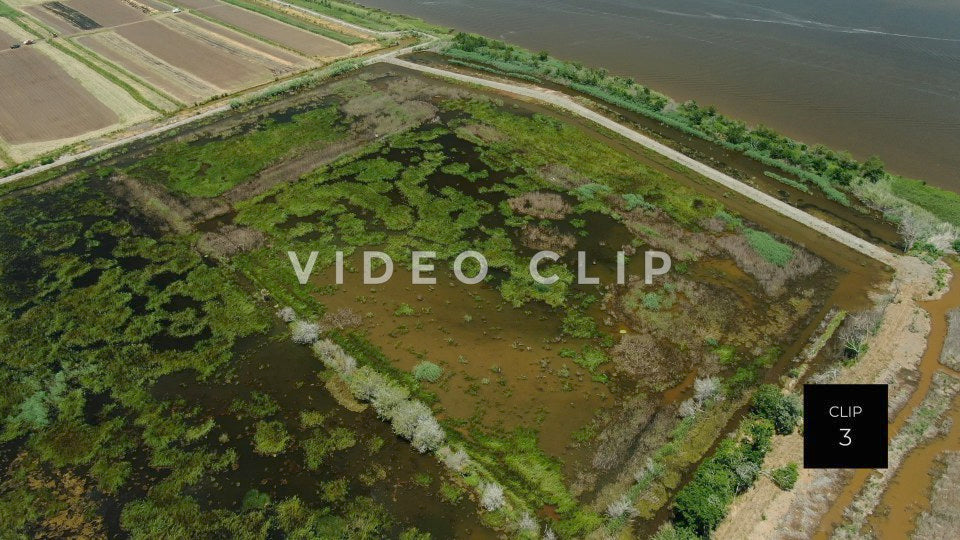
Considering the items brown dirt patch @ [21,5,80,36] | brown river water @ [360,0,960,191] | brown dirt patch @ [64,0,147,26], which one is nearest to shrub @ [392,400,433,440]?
brown river water @ [360,0,960,191]

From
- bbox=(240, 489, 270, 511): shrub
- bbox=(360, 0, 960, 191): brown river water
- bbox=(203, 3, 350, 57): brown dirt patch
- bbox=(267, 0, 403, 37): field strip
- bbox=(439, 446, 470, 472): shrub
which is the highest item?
bbox=(360, 0, 960, 191): brown river water

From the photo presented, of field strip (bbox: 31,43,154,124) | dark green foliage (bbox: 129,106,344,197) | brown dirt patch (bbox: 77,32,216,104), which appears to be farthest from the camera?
brown dirt patch (bbox: 77,32,216,104)

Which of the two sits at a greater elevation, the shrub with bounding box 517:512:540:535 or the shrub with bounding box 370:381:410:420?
the shrub with bounding box 370:381:410:420

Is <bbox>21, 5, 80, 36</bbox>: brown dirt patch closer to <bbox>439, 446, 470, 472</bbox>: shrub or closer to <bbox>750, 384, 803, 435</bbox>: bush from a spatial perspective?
<bbox>439, 446, 470, 472</bbox>: shrub

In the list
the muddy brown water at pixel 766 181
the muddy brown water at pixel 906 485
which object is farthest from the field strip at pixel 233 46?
the muddy brown water at pixel 906 485

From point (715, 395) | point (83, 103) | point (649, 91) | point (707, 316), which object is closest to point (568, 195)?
point (707, 316)

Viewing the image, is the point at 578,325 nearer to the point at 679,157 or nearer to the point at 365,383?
the point at 365,383

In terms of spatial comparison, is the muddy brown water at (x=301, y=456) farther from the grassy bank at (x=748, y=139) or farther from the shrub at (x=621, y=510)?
the grassy bank at (x=748, y=139)

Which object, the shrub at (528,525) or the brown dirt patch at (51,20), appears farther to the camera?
the brown dirt patch at (51,20)
